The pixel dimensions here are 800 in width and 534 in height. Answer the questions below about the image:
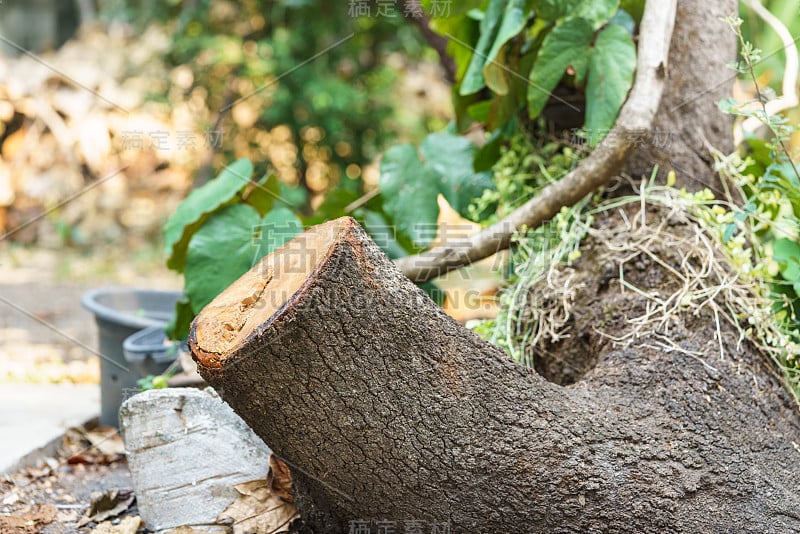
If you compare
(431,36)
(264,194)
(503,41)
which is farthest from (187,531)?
(431,36)

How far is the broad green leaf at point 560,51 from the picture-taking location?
5.54 feet

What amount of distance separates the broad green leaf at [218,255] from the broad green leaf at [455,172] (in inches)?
18.8

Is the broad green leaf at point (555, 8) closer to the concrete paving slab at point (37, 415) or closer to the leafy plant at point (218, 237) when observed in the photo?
the leafy plant at point (218, 237)

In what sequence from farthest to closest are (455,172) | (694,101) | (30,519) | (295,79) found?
1. (295,79)
2. (455,172)
3. (694,101)
4. (30,519)

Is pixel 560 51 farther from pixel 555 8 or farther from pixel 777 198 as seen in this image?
pixel 777 198

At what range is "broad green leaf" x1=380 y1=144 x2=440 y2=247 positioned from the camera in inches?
74.0

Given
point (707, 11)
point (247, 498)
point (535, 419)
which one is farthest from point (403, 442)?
point (707, 11)

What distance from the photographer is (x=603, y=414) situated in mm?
1246

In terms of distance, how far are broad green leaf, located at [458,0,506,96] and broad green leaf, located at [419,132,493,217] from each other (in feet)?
0.58

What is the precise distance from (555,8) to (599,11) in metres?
0.10

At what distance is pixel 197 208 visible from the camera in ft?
5.93

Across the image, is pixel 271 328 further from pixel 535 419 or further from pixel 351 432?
pixel 535 419

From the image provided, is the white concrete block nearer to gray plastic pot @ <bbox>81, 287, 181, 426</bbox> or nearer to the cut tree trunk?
the cut tree trunk

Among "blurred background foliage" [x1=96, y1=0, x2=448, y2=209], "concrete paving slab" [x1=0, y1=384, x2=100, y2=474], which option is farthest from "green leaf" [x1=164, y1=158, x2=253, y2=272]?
"blurred background foliage" [x1=96, y1=0, x2=448, y2=209]
